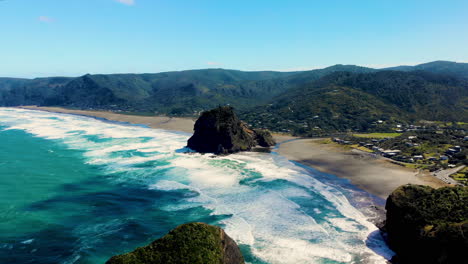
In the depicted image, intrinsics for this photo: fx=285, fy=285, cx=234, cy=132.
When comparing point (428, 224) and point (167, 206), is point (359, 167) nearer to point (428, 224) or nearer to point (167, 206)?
point (428, 224)

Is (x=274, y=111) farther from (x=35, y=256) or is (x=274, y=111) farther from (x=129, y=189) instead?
(x=35, y=256)

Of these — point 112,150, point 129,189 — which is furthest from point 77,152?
point 129,189

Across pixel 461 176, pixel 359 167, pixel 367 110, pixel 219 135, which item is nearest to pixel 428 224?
pixel 461 176

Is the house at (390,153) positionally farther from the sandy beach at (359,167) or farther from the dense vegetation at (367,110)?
the dense vegetation at (367,110)

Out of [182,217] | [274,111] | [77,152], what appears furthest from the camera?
[274,111]

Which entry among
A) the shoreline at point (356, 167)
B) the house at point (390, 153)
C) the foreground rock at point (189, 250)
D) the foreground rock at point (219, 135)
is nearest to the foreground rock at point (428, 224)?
the shoreline at point (356, 167)
